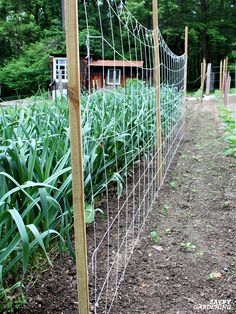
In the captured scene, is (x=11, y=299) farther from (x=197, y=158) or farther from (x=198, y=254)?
(x=197, y=158)

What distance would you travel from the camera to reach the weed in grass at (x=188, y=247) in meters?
2.31

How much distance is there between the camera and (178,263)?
215cm

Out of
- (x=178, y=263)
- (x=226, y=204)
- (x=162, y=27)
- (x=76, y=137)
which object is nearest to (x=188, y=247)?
(x=178, y=263)

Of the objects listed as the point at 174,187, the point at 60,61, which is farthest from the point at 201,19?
the point at 174,187

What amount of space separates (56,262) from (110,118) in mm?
1499

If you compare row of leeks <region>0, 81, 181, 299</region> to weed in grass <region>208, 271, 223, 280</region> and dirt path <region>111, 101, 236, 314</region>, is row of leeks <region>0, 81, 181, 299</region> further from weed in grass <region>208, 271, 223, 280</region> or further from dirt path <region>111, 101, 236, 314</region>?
weed in grass <region>208, 271, 223, 280</region>

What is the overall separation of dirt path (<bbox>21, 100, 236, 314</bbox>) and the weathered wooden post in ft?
1.54

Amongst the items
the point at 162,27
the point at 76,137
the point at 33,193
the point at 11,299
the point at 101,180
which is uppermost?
the point at 162,27

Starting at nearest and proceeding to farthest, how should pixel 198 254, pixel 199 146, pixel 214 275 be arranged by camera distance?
pixel 214 275 < pixel 198 254 < pixel 199 146

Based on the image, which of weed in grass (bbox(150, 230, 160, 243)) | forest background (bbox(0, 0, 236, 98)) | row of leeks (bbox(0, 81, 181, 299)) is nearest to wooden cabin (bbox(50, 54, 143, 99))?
row of leeks (bbox(0, 81, 181, 299))

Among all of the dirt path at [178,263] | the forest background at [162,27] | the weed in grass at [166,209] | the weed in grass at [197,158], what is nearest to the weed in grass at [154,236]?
the dirt path at [178,263]

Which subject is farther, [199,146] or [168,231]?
[199,146]

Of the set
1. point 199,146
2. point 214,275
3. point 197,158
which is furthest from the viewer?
point 199,146

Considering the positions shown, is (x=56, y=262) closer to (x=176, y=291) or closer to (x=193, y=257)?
(x=176, y=291)
